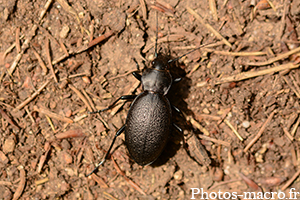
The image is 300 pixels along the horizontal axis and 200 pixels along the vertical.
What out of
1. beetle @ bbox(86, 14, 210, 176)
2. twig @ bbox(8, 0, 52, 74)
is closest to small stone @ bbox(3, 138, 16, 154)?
twig @ bbox(8, 0, 52, 74)

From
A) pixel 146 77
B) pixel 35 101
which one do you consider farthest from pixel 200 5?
pixel 35 101

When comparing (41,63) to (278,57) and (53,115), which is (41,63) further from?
(278,57)

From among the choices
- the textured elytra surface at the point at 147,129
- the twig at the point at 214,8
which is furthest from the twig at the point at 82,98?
the twig at the point at 214,8

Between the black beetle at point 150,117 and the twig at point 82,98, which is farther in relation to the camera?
the twig at point 82,98

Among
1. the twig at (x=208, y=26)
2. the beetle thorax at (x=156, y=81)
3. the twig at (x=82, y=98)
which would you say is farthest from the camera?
the twig at (x=82, y=98)

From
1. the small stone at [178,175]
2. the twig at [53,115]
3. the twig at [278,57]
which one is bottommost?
the small stone at [178,175]

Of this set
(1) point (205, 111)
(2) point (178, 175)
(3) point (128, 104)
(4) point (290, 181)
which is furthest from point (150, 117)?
(4) point (290, 181)

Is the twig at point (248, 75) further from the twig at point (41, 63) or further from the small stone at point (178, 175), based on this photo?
the twig at point (41, 63)

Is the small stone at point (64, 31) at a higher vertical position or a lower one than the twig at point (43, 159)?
higher

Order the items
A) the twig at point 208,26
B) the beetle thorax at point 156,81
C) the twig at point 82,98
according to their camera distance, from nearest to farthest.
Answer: the beetle thorax at point 156,81
the twig at point 208,26
the twig at point 82,98
